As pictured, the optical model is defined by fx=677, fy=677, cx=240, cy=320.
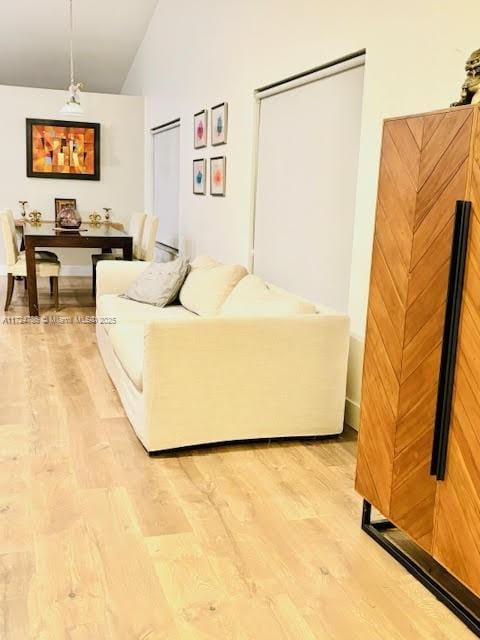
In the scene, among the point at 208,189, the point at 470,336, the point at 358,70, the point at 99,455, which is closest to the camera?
the point at 470,336

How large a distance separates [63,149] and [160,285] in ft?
14.2

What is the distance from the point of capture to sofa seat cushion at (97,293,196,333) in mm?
4336

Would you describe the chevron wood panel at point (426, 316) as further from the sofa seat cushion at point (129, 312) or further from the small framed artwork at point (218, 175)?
the small framed artwork at point (218, 175)

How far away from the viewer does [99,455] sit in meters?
3.21

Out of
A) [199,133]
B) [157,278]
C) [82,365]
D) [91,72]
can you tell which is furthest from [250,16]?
[91,72]

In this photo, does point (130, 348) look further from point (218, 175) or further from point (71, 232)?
point (71, 232)

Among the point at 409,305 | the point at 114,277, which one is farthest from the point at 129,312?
the point at 409,305

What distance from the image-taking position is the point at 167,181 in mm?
7805

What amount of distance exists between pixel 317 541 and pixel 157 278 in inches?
109

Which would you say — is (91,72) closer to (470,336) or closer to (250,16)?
(250,16)

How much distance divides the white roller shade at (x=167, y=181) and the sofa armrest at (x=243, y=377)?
428 centimetres

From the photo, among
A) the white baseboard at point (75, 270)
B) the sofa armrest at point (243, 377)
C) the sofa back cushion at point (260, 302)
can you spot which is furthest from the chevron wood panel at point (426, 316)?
the white baseboard at point (75, 270)

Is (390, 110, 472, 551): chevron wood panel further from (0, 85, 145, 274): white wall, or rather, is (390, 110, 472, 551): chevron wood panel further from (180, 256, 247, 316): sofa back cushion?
(0, 85, 145, 274): white wall

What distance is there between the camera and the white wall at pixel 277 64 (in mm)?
2891
